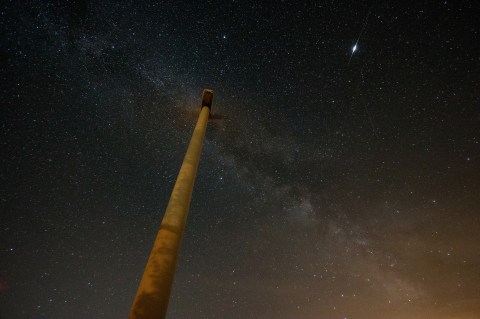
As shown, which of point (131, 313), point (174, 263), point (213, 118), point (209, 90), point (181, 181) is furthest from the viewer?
point (213, 118)

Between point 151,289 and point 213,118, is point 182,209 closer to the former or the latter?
point 151,289

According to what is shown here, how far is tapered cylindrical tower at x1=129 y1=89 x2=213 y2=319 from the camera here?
11.0 ft

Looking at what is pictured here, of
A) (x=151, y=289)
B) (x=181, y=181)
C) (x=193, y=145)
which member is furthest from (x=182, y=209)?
(x=193, y=145)

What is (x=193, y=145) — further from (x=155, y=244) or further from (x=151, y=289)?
(x=151, y=289)

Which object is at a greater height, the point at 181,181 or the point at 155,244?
the point at 181,181

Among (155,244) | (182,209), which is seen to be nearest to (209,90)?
(182,209)

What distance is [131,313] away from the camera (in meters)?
3.32

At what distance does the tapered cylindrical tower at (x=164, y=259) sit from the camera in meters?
3.34

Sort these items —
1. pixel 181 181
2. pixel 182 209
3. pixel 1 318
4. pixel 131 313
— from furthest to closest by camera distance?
pixel 1 318 < pixel 181 181 < pixel 182 209 < pixel 131 313

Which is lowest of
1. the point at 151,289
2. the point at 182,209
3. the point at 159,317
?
the point at 159,317

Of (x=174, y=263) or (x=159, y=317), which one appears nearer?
(x=159, y=317)

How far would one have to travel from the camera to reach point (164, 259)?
3820 millimetres

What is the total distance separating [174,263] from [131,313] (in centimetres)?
80

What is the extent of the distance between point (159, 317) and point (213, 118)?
8.30 metres
